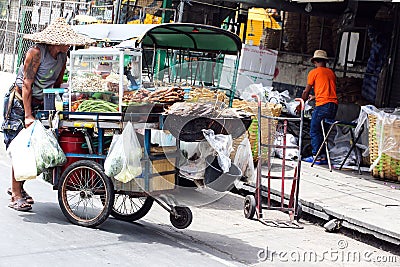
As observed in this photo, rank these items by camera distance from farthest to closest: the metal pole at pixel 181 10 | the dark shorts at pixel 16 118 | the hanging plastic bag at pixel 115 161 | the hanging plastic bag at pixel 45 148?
the metal pole at pixel 181 10
the dark shorts at pixel 16 118
the hanging plastic bag at pixel 45 148
the hanging plastic bag at pixel 115 161

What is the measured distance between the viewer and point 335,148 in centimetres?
1111

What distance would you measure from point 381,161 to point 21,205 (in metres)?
5.39

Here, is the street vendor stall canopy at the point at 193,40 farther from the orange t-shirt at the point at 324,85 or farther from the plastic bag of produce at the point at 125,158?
the orange t-shirt at the point at 324,85

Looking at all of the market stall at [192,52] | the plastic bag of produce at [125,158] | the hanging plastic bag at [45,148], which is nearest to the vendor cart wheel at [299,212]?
the market stall at [192,52]

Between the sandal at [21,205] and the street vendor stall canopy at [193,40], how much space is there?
2.49m

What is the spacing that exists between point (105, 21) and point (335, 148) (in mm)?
6456

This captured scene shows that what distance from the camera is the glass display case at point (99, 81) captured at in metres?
6.28

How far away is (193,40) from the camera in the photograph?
8766 millimetres

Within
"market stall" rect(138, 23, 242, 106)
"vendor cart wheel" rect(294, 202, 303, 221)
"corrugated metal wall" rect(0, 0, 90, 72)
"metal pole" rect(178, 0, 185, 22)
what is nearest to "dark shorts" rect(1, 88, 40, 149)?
"market stall" rect(138, 23, 242, 106)

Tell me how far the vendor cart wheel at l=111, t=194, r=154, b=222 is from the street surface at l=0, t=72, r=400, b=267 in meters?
0.08

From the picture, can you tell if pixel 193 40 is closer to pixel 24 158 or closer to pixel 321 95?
pixel 321 95

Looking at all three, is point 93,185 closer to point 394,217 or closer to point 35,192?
point 35,192

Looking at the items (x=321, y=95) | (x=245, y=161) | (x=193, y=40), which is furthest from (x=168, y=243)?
(x=321, y=95)

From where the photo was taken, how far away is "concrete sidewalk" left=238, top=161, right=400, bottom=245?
7.16 meters
